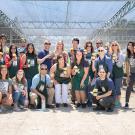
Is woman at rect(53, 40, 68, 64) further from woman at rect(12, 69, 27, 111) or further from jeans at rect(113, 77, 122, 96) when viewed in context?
jeans at rect(113, 77, 122, 96)

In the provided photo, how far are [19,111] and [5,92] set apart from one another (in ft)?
1.73

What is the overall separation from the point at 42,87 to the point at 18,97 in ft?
1.98

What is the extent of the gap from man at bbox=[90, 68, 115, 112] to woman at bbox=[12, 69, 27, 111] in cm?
158

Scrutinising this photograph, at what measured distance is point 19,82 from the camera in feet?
34.1

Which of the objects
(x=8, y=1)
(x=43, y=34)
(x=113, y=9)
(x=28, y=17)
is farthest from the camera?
(x=43, y=34)

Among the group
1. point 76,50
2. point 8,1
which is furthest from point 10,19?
point 76,50

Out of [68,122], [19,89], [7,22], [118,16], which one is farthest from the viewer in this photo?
[118,16]

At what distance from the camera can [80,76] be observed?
10.6 metres

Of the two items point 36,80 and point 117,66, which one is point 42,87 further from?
point 117,66

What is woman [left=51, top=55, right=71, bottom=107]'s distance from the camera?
10.5 m

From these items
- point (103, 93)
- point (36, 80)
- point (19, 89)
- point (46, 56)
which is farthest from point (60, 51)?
point (103, 93)

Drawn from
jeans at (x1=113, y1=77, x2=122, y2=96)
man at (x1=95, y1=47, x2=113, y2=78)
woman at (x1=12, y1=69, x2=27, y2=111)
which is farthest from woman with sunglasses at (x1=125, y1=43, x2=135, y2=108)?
woman at (x1=12, y1=69, x2=27, y2=111)

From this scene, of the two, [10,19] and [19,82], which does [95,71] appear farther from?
[10,19]

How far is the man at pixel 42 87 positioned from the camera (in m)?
10.3
